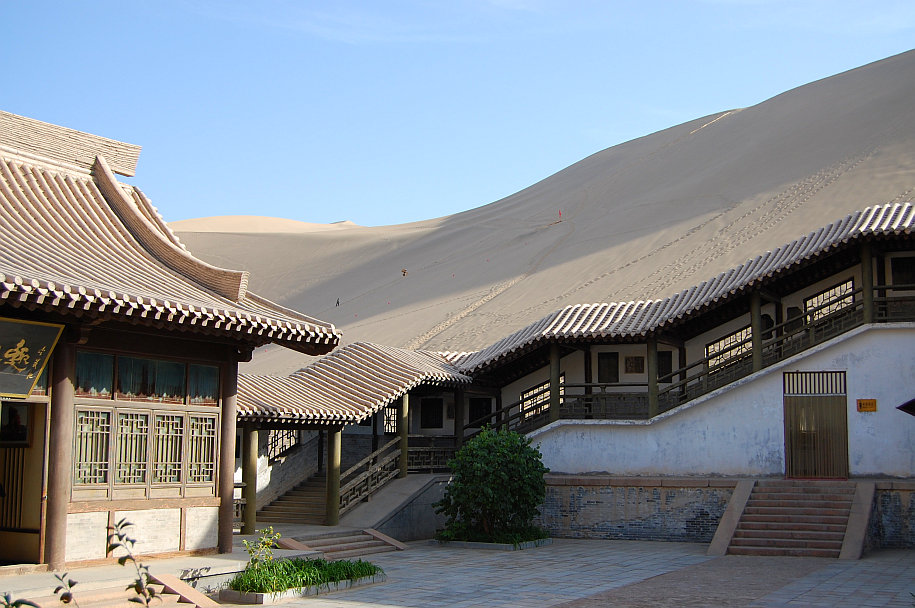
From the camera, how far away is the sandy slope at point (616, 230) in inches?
1821

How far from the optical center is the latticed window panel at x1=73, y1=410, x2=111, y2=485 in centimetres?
1273

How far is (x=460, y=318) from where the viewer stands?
4684 centimetres

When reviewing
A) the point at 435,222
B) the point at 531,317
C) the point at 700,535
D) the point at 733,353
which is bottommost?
the point at 700,535

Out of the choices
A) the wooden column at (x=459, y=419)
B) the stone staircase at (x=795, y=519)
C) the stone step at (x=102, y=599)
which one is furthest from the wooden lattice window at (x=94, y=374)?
the wooden column at (x=459, y=419)

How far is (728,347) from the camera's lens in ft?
72.1

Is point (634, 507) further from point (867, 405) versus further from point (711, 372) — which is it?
point (867, 405)

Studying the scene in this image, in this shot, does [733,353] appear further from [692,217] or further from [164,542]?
[692,217]

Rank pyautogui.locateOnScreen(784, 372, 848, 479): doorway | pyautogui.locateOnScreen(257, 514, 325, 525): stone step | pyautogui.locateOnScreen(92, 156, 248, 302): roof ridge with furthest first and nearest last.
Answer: pyautogui.locateOnScreen(784, 372, 848, 479): doorway < pyautogui.locateOnScreen(257, 514, 325, 525): stone step < pyautogui.locateOnScreen(92, 156, 248, 302): roof ridge

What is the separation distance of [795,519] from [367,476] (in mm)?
8534

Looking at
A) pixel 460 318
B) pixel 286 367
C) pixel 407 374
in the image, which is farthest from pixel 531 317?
pixel 407 374

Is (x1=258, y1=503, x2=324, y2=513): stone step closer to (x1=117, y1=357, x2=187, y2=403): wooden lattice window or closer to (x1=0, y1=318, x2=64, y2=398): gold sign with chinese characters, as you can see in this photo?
(x1=117, y1=357, x2=187, y2=403): wooden lattice window

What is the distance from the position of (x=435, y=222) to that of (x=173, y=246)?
196 ft

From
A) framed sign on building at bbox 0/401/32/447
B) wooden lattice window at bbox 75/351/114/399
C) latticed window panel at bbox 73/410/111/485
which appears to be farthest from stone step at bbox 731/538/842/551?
framed sign on building at bbox 0/401/32/447

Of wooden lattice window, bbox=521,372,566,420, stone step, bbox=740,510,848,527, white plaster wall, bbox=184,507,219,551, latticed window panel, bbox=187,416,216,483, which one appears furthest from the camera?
wooden lattice window, bbox=521,372,566,420
